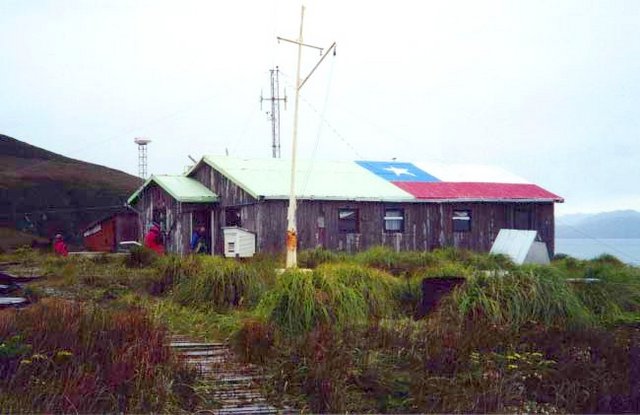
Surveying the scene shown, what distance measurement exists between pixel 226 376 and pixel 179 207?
1882 centimetres

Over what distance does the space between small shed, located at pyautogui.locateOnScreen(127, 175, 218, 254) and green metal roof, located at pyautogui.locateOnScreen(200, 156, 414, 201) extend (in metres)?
1.28

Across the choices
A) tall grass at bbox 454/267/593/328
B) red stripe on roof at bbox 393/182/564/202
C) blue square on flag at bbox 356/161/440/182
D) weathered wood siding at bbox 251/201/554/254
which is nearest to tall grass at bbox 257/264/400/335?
tall grass at bbox 454/267/593/328

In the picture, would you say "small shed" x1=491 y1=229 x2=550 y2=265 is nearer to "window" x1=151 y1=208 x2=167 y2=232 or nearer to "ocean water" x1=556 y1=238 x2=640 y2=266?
"ocean water" x1=556 y1=238 x2=640 y2=266

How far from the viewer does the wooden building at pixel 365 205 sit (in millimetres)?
23406

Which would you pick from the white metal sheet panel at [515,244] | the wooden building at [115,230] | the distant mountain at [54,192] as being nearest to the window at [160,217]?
the wooden building at [115,230]

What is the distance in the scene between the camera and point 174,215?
2645cm

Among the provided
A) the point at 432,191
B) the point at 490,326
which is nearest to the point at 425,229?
the point at 432,191

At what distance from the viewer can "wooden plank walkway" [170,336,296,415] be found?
696 cm

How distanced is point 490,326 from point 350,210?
15.3 m

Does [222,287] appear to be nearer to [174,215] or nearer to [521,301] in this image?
[521,301]

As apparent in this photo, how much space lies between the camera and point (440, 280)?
36.1ft

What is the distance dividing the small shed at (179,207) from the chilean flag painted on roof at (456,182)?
6.93 metres

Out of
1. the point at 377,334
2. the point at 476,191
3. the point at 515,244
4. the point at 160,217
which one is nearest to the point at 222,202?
the point at 160,217

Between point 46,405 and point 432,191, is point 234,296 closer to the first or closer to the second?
point 46,405
